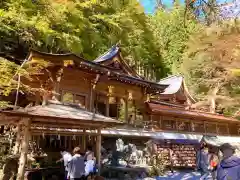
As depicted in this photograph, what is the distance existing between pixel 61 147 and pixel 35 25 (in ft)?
21.5

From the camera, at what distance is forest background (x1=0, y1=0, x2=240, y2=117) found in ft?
31.6

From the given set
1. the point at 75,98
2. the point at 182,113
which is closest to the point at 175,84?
the point at 182,113

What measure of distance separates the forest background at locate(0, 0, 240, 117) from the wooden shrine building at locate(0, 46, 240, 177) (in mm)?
1719

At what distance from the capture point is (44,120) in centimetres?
904

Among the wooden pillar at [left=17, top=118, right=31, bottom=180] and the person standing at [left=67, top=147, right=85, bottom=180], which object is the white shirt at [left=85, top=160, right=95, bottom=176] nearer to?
the person standing at [left=67, top=147, right=85, bottom=180]

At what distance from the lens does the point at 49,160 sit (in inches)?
490

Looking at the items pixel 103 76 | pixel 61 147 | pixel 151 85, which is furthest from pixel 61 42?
pixel 61 147

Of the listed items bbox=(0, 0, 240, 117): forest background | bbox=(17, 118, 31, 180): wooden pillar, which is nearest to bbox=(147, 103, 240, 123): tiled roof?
bbox=(0, 0, 240, 117): forest background

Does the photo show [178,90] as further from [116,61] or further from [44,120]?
[44,120]

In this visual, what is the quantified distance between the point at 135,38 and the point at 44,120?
2662 centimetres

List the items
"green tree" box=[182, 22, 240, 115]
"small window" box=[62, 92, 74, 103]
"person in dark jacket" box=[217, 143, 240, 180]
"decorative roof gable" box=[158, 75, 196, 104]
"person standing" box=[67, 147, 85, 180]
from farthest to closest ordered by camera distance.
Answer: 1. "decorative roof gable" box=[158, 75, 196, 104]
2. "green tree" box=[182, 22, 240, 115]
3. "small window" box=[62, 92, 74, 103]
4. "person standing" box=[67, 147, 85, 180]
5. "person in dark jacket" box=[217, 143, 240, 180]

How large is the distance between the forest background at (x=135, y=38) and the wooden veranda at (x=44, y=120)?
59.0 inches

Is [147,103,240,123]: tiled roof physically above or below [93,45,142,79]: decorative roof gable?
below

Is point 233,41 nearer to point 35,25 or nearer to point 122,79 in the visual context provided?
point 122,79
